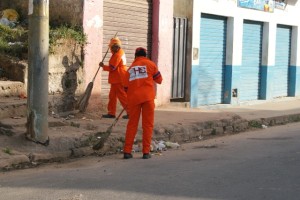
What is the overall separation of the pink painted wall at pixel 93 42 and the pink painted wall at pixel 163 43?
2.21m

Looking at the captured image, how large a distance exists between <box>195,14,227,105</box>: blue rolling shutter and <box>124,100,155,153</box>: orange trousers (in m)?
6.85

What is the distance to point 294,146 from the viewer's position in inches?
389

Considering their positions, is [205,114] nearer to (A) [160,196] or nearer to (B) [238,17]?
(B) [238,17]

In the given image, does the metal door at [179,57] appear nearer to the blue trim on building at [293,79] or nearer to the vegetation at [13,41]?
→ the vegetation at [13,41]

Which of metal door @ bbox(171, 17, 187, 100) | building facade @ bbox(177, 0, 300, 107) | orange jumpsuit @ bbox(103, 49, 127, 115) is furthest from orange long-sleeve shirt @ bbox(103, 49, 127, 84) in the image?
building facade @ bbox(177, 0, 300, 107)

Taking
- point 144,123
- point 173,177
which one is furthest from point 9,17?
point 173,177

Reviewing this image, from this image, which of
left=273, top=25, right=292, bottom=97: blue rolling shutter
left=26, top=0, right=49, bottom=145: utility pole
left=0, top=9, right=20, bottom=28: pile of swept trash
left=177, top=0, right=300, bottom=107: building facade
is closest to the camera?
left=26, top=0, right=49, bottom=145: utility pole

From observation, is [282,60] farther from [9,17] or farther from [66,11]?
[9,17]

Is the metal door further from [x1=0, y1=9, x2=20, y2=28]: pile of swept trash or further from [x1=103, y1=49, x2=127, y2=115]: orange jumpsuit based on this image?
[x1=0, y1=9, x2=20, y2=28]: pile of swept trash

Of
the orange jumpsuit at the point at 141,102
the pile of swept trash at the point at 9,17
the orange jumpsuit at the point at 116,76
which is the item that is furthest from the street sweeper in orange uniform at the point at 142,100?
the pile of swept trash at the point at 9,17

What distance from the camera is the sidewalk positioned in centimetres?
839

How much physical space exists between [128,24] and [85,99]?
2.78 metres

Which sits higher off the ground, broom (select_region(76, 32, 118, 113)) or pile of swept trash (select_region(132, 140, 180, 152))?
broom (select_region(76, 32, 118, 113))

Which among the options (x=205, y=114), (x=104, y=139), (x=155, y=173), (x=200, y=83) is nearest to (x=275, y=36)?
(x=200, y=83)
